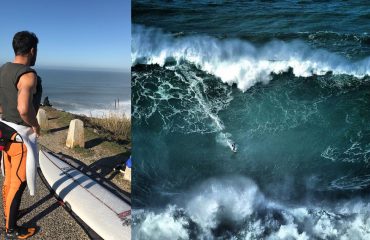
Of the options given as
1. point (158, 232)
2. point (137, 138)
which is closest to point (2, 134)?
point (137, 138)

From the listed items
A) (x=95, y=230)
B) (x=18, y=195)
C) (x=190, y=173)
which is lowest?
(x=95, y=230)

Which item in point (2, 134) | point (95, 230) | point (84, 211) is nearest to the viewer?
point (2, 134)

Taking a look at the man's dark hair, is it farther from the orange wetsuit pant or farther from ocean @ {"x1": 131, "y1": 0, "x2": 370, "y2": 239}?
ocean @ {"x1": 131, "y1": 0, "x2": 370, "y2": 239}

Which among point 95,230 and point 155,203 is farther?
point 95,230

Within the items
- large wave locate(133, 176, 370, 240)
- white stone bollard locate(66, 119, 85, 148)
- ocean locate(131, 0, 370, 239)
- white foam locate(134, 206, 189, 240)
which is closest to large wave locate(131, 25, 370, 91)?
ocean locate(131, 0, 370, 239)

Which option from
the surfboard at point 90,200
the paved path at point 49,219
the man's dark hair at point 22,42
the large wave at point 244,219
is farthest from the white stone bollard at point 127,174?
the large wave at point 244,219

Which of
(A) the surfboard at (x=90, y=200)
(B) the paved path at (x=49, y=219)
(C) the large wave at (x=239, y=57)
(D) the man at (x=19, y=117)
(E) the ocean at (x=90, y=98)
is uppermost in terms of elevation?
(C) the large wave at (x=239, y=57)

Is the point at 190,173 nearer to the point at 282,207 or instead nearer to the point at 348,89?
the point at 282,207

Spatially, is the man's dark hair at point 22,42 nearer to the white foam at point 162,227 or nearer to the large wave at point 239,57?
the large wave at point 239,57
